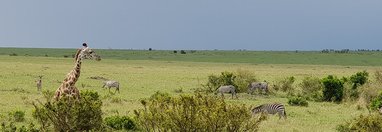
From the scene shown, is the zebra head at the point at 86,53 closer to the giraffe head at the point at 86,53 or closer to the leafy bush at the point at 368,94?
the giraffe head at the point at 86,53

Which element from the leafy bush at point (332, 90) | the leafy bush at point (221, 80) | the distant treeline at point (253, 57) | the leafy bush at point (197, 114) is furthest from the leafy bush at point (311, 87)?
the distant treeline at point (253, 57)

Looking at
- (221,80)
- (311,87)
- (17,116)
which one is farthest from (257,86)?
(17,116)

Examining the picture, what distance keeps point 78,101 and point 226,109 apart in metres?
3.20

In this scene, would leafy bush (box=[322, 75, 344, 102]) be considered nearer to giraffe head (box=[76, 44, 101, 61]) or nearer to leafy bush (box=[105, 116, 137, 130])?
leafy bush (box=[105, 116, 137, 130])

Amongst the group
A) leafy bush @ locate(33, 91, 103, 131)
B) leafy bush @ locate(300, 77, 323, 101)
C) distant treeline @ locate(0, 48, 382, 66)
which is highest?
leafy bush @ locate(33, 91, 103, 131)

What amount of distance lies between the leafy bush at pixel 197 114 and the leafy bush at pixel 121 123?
16.9ft

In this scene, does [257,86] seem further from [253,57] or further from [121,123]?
[253,57]

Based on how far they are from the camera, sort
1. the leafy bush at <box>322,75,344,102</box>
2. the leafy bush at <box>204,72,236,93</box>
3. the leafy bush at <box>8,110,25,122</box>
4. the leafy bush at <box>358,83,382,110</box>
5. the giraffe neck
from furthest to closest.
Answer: the leafy bush at <box>204,72,236,93</box>
the leafy bush at <box>322,75,344,102</box>
the leafy bush at <box>358,83,382,110</box>
the leafy bush at <box>8,110,25,122</box>
the giraffe neck

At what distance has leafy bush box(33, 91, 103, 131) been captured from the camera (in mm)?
10953

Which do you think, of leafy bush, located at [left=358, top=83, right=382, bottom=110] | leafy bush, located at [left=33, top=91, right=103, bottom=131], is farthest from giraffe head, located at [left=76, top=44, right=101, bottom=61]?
leafy bush, located at [left=358, top=83, right=382, bottom=110]

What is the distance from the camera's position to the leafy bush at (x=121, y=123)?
50.6 feet

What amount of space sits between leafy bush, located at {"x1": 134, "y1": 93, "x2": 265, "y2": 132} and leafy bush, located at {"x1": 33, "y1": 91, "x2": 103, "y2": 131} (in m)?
1.65

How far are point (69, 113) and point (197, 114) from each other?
2.70 metres

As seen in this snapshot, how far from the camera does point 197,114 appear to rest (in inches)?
395
